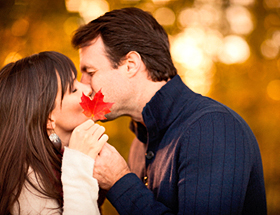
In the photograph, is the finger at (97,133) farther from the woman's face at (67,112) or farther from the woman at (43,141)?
the woman's face at (67,112)

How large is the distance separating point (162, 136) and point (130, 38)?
82cm

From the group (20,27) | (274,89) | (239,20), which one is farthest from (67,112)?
(274,89)

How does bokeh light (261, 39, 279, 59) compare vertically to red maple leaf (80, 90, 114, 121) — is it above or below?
above

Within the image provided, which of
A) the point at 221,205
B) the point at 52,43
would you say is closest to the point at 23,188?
the point at 221,205

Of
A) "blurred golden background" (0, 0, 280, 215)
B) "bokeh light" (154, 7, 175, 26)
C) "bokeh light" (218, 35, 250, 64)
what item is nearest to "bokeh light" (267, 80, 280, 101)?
"blurred golden background" (0, 0, 280, 215)

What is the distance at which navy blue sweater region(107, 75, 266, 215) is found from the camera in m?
1.24

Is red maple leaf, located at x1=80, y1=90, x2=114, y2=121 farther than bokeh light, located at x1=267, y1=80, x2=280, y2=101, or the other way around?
bokeh light, located at x1=267, y1=80, x2=280, y2=101

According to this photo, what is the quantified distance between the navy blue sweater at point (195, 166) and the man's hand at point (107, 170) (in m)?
0.05

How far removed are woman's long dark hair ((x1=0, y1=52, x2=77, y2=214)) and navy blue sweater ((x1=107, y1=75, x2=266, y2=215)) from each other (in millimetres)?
436

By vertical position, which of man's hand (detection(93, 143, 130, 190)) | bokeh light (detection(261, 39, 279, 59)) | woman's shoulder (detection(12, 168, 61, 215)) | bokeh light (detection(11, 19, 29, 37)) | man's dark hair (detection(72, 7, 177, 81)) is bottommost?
woman's shoulder (detection(12, 168, 61, 215))

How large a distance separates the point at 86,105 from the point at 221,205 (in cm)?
94

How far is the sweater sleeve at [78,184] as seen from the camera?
→ 1.27 meters

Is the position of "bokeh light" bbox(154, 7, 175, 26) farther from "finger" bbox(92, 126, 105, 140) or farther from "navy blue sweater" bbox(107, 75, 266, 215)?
"finger" bbox(92, 126, 105, 140)

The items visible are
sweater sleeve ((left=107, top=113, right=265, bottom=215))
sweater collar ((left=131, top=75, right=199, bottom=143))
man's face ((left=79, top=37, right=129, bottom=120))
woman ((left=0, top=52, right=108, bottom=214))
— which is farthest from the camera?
man's face ((left=79, top=37, right=129, bottom=120))
